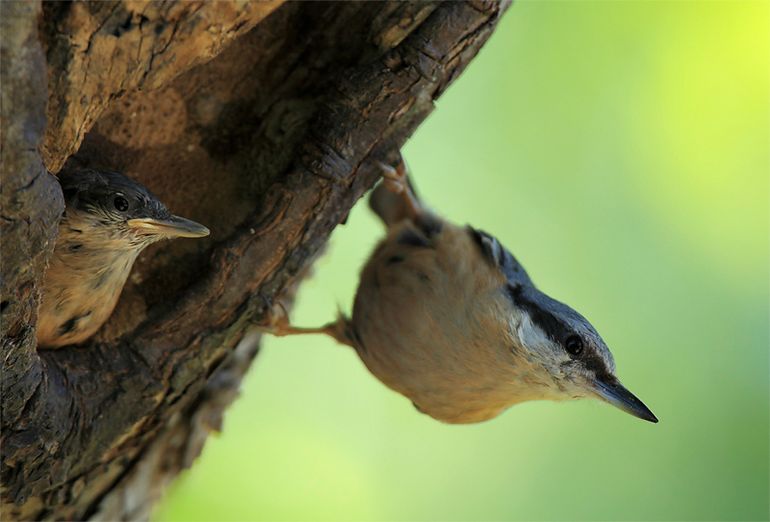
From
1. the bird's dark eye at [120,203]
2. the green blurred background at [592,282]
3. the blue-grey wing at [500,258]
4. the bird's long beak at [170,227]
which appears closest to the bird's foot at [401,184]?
the blue-grey wing at [500,258]

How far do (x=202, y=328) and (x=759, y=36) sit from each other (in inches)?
126

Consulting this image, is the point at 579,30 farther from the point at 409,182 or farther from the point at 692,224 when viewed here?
the point at 409,182

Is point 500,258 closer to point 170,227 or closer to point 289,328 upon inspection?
point 289,328

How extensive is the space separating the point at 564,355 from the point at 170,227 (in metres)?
1.44

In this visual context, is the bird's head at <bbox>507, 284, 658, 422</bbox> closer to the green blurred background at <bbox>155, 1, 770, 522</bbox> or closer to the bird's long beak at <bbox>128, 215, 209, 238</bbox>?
the bird's long beak at <bbox>128, 215, 209, 238</bbox>

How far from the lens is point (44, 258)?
213 cm

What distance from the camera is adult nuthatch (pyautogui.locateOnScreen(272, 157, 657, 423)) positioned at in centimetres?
298

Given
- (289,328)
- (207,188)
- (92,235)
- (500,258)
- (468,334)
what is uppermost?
(500,258)

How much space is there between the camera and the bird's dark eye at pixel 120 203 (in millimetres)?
2668

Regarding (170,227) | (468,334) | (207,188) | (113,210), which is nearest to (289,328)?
(207,188)

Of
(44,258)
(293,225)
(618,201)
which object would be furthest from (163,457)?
(618,201)

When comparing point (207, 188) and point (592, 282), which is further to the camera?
point (592, 282)

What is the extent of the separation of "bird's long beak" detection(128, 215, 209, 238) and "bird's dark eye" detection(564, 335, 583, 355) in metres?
1.33

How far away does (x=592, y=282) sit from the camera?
15.1 feet
